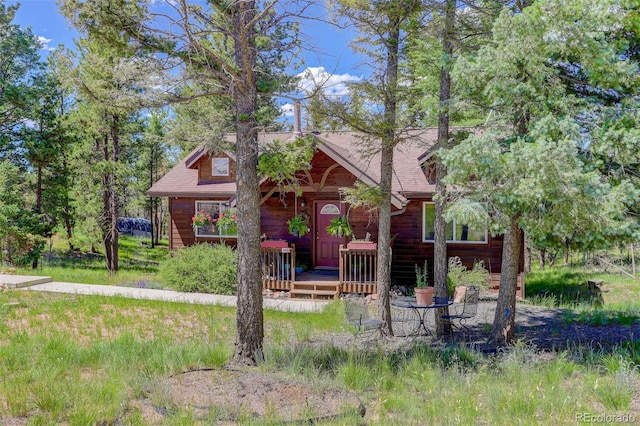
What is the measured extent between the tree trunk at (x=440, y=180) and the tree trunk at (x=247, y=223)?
318 centimetres

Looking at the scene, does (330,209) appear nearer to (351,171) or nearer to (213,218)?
(351,171)

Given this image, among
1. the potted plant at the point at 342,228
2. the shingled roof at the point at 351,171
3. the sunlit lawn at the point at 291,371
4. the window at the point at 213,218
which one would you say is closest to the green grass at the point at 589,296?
the sunlit lawn at the point at 291,371

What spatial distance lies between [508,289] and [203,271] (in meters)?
8.53

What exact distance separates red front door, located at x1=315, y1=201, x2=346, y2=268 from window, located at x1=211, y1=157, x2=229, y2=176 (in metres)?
3.82

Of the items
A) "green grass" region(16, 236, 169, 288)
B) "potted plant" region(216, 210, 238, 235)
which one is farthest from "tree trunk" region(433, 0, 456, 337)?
"green grass" region(16, 236, 169, 288)

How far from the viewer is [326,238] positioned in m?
14.5

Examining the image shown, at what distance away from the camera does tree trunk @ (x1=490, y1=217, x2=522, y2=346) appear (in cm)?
698

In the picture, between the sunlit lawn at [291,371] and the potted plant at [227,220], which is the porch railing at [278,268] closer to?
the potted plant at [227,220]

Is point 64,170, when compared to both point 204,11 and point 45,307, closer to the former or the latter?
point 45,307

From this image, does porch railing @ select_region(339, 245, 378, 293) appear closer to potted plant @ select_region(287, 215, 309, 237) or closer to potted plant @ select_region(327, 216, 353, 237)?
potted plant @ select_region(327, 216, 353, 237)

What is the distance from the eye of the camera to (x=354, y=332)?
827 cm

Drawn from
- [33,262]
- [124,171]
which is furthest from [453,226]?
[33,262]

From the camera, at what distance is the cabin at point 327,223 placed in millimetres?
12391

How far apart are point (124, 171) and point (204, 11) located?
13460 millimetres
